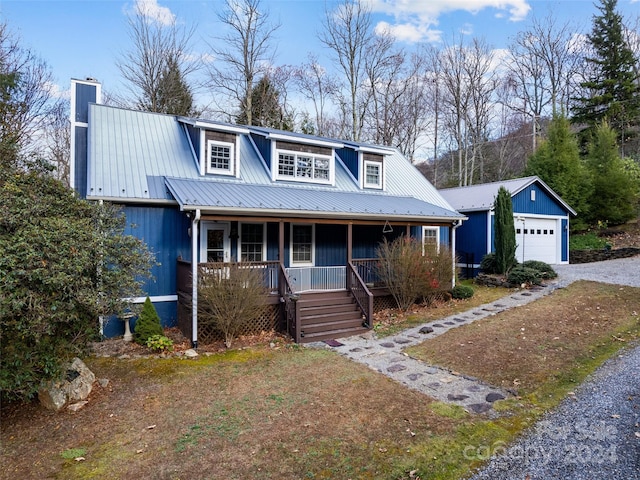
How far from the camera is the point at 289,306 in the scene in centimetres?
902

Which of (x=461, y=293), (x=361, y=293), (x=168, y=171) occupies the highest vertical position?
(x=168, y=171)

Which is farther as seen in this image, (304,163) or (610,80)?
(610,80)

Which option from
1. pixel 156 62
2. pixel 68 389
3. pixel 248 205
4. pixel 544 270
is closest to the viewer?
pixel 68 389

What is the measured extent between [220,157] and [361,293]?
5.94 m

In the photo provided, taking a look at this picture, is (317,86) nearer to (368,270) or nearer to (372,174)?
(372,174)

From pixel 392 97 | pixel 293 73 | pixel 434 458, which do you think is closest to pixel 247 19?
pixel 293 73

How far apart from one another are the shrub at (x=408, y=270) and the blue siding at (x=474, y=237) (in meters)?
5.60

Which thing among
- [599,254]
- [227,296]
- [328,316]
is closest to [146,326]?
[227,296]

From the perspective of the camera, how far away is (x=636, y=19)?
27.0 meters

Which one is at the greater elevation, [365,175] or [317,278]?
[365,175]

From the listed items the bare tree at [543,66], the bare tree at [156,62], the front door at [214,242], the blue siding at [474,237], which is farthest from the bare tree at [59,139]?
the bare tree at [543,66]

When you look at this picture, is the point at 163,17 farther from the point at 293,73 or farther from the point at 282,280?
the point at 282,280

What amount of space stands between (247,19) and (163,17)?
478 cm

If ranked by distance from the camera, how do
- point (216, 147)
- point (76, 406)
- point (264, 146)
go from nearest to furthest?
point (76, 406) → point (216, 147) → point (264, 146)
